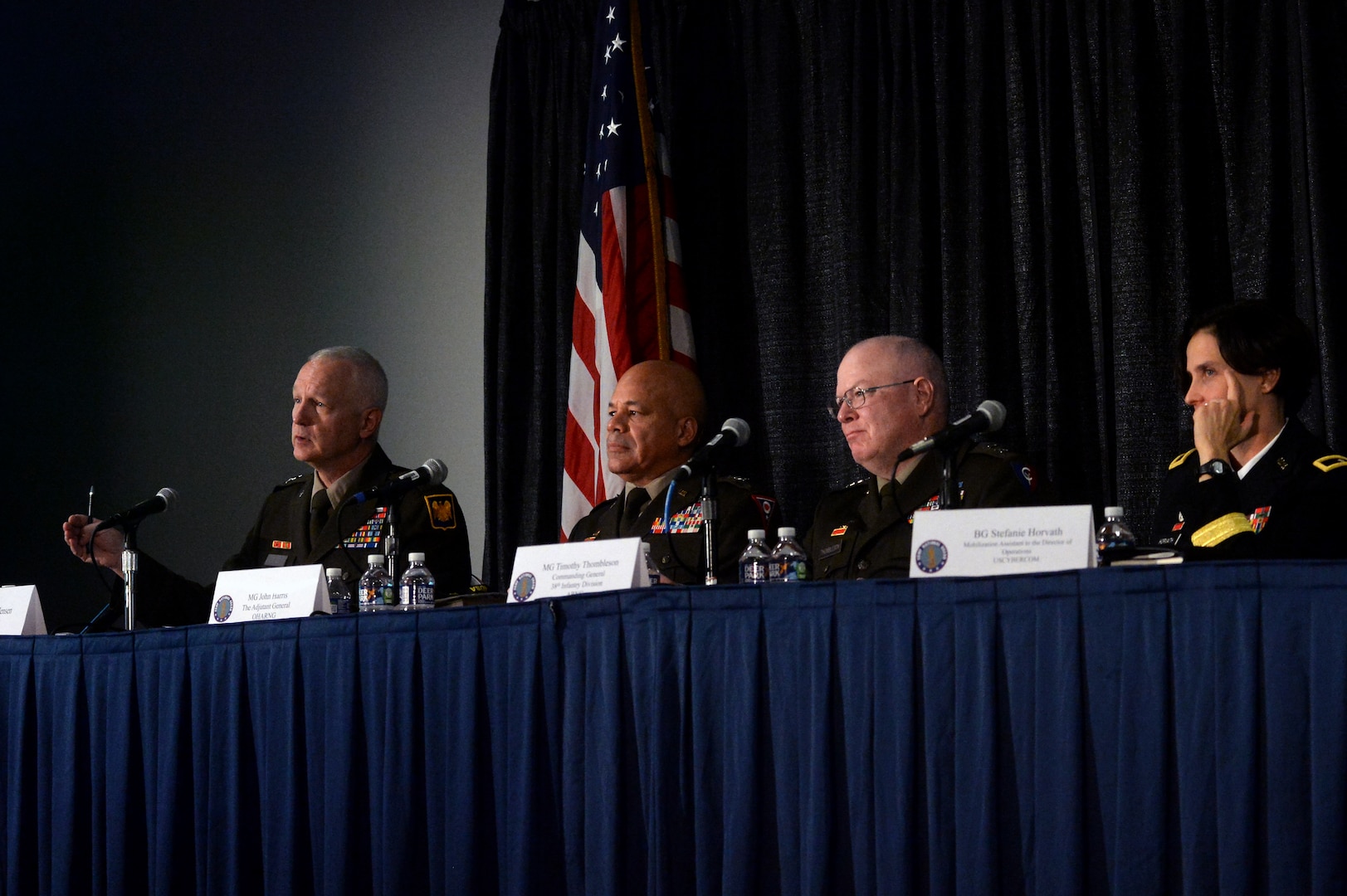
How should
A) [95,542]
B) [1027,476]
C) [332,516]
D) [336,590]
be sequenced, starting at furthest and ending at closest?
1. [332,516]
2. [95,542]
3. [1027,476]
4. [336,590]

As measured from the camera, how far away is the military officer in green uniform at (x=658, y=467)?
3.23m

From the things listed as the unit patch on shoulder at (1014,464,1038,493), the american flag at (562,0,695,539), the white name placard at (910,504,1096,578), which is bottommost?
the white name placard at (910,504,1096,578)

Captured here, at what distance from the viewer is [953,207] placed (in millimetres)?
3660

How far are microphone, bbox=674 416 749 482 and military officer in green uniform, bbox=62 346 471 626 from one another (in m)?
0.95

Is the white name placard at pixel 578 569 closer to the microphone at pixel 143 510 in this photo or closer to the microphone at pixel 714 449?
the microphone at pixel 714 449

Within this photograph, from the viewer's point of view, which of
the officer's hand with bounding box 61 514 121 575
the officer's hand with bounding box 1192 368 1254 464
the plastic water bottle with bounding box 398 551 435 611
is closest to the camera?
the officer's hand with bounding box 1192 368 1254 464

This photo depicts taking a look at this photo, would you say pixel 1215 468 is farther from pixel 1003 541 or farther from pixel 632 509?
pixel 632 509

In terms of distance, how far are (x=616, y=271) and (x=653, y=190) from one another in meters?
0.26

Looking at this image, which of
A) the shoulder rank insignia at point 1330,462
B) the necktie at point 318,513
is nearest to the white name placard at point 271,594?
the necktie at point 318,513

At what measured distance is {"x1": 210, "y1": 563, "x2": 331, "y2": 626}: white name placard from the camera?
8.40 feet

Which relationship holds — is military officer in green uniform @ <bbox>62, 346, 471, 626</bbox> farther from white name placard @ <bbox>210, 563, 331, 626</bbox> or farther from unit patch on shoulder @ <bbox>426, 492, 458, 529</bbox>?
white name placard @ <bbox>210, 563, 331, 626</bbox>

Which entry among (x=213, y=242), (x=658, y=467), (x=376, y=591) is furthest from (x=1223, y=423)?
(x=213, y=242)

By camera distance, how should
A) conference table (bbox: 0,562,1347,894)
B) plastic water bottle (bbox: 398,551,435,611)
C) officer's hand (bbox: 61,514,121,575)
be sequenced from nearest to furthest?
conference table (bbox: 0,562,1347,894) → plastic water bottle (bbox: 398,551,435,611) → officer's hand (bbox: 61,514,121,575)

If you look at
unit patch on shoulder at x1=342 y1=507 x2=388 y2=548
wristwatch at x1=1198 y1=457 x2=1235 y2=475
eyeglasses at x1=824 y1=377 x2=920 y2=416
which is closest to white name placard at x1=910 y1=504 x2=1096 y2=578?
wristwatch at x1=1198 y1=457 x2=1235 y2=475
